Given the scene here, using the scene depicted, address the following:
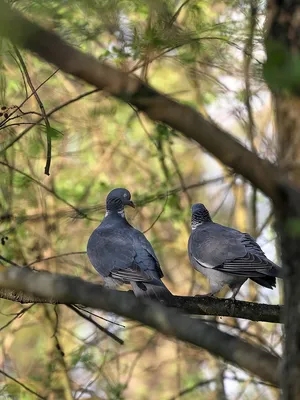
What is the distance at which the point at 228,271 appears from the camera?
5941mm

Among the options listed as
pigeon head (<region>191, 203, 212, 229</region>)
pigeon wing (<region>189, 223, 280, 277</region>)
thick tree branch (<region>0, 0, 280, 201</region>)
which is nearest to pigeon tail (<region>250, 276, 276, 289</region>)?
pigeon wing (<region>189, 223, 280, 277</region>)

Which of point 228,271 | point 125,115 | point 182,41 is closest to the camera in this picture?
point 182,41

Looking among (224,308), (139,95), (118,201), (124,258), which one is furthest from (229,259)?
(139,95)

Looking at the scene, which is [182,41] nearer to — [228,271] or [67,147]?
[228,271]

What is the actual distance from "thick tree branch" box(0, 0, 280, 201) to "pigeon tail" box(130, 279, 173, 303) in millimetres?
3207

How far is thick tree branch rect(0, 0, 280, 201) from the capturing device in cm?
180

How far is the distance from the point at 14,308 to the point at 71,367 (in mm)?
1384

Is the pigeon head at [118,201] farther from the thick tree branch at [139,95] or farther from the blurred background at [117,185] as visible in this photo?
the thick tree branch at [139,95]

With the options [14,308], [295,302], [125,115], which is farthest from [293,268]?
[125,115]

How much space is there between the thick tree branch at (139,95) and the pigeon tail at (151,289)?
3.21 metres

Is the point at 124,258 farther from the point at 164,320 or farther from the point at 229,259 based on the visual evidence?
the point at 164,320

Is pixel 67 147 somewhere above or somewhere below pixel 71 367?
above

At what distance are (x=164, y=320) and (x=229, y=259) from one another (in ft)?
13.0

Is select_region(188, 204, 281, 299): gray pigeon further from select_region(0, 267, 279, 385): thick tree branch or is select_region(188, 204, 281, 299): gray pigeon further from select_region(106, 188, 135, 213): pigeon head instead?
select_region(0, 267, 279, 385): thick tree branch
